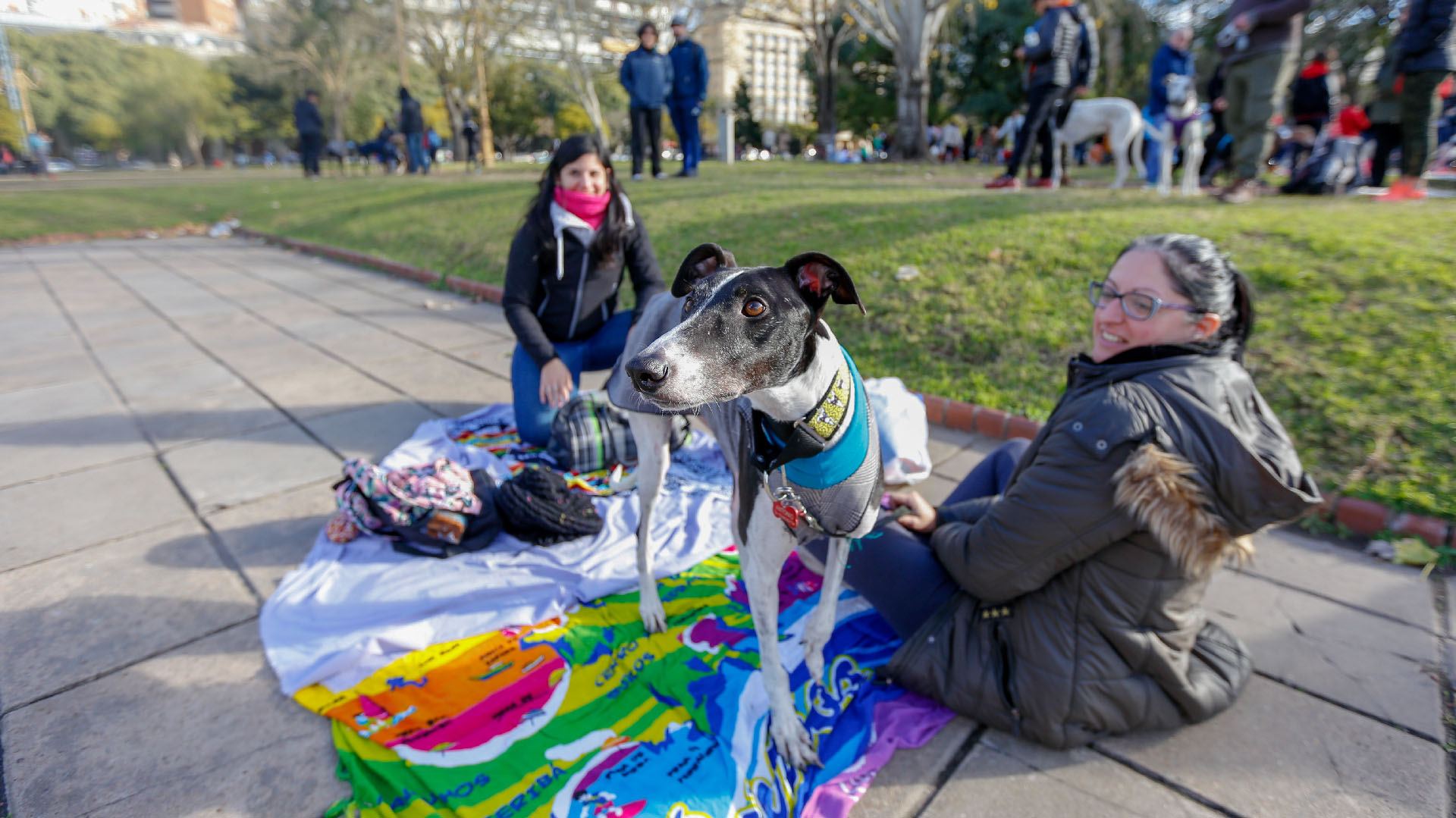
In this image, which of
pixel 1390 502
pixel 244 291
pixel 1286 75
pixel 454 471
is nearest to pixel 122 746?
pixel 454 471

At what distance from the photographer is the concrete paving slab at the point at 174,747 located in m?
1.86

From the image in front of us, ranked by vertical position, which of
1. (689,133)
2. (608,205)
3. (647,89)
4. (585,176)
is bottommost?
(608,205)

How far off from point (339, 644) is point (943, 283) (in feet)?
15.1

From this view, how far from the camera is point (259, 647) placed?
246 cm

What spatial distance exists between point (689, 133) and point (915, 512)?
1068 centimetres

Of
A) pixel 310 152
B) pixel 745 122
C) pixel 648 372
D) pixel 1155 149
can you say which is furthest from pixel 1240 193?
pixel 745 122

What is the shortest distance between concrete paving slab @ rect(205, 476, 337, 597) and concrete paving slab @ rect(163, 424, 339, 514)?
12cm

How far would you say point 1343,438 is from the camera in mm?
3389

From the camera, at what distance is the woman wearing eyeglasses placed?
174cm

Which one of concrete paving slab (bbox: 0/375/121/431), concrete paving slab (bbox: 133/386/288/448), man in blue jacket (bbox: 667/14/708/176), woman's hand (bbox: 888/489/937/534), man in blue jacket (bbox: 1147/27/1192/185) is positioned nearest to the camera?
woman's hand (bbox: 888/489/937/534)

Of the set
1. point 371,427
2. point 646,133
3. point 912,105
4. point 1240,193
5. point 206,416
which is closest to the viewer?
point 371,427

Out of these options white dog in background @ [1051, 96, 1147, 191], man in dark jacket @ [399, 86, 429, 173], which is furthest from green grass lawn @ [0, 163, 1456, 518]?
man in dark jacket @ [399, 86, 429, 173]

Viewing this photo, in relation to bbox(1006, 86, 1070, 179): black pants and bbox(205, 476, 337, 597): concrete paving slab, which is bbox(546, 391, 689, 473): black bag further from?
bbox(1006, 86, 1070, 179): black pants

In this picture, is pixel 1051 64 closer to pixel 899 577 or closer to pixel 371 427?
pixel 899 577
